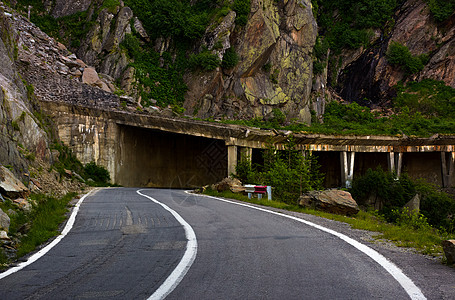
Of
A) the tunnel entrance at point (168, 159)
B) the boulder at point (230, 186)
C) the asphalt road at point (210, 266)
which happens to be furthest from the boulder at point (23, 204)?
the tunnel entrance at point (168, 159)

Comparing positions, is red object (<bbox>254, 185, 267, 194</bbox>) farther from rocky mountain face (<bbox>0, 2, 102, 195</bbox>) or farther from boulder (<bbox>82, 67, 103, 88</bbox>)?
boulder (<bbox>82, 67, 103, 88</bbox>)

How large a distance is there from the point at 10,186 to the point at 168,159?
1017 inches

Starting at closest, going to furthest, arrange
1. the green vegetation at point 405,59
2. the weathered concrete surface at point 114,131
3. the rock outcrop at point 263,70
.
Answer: the weathered concrete surface at point 114,131 < the rock outcrop at point 263,70 < the green vegetation at point 405,59

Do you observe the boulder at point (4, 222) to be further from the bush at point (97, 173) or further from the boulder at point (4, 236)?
the bush at point (97, 173)

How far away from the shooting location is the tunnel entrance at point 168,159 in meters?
31.4

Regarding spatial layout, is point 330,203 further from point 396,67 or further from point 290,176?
point 396,67

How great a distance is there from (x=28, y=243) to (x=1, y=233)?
1.79ft

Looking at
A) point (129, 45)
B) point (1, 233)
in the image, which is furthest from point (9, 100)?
point (129, 45)

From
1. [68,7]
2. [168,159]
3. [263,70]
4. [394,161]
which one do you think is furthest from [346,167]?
[68,7]

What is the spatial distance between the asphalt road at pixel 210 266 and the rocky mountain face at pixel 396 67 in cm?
5695

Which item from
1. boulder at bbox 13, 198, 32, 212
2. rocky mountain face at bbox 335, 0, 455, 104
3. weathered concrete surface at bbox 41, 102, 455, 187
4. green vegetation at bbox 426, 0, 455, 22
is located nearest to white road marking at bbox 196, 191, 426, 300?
boulder at bbox 13, 198, 32, 212

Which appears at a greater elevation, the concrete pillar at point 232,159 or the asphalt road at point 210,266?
the concrete pillar at point 232,159

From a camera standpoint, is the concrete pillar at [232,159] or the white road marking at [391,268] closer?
the white road marking at [391,268]

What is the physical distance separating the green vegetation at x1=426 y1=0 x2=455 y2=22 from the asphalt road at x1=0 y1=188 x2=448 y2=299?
2484 inches
